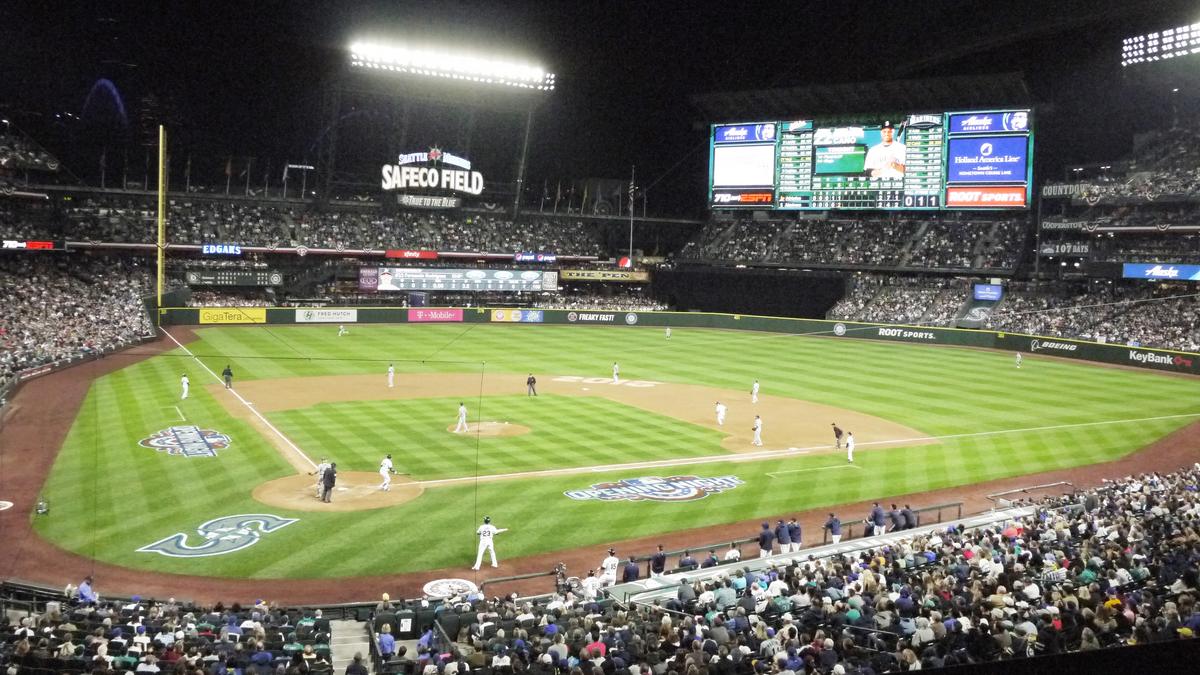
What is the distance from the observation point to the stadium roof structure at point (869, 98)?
73375 mm

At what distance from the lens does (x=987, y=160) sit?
74750 millimetres

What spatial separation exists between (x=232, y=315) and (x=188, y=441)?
134ft

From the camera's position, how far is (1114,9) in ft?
188

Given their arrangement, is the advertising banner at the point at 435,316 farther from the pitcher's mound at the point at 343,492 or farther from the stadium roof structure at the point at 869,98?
the pitcher's mound at the point at 343,492

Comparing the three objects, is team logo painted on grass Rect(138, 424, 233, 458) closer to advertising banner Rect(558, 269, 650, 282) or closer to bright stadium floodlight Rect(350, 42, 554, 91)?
bright stadium floodlight Rect(350, 42, 554, 91)

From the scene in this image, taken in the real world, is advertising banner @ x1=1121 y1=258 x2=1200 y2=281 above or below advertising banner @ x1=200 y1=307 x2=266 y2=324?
above

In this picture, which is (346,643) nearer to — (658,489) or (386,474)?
(386,474)

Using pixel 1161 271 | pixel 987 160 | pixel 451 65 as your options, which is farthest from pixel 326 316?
pixel 1161 271

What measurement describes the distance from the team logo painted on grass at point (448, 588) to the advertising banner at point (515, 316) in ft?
206

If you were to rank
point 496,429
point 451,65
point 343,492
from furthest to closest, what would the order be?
point 451,65, point 496,429, point 343,492

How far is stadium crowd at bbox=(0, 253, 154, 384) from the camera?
44.4 m

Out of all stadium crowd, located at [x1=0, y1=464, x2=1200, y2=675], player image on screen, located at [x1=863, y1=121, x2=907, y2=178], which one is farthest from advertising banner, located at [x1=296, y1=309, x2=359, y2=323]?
stadium crowd, located at [x1=0, y1=464, x2=1200, y2=675]

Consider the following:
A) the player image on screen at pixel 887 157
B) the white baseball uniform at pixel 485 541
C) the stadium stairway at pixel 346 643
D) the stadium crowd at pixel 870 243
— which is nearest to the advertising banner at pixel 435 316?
the stadium crowd at pixel 870 243

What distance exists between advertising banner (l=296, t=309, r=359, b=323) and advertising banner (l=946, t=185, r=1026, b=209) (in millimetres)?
52518
